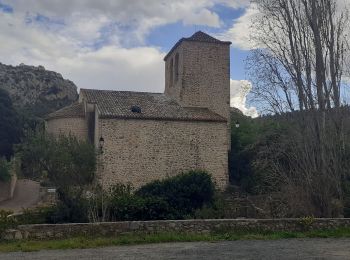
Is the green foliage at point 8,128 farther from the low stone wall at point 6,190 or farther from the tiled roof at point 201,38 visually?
the tiled roof at point 201,38

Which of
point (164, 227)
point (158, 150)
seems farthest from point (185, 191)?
point (164, 227)

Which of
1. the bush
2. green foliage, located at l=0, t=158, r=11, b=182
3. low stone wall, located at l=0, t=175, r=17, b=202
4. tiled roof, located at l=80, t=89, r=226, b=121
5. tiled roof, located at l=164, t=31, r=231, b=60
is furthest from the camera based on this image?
tiled roof, located at l=164, t=31, r=231, b=60

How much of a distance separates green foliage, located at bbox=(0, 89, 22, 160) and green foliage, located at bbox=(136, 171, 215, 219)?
1855 cm

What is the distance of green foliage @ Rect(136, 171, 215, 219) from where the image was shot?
792 inches

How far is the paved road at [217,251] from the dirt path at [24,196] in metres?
13.7

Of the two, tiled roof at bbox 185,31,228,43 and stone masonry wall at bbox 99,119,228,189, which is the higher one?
tiled roof at bbox 185,31,228,43

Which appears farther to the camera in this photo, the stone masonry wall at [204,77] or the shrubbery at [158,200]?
the stone masonry wall at [204,77]

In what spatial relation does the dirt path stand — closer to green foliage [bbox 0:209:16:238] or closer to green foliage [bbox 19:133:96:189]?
green foliage [bbox 19:133:96:189]

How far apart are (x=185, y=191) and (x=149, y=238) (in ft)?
30.0

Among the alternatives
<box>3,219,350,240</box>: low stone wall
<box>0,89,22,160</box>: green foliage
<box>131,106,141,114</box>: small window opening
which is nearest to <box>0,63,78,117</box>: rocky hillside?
<box>0,89,22,160</box>: green foliage

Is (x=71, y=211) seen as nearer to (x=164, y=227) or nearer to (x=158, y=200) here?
(x=158, y=200)

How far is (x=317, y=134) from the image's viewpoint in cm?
1606

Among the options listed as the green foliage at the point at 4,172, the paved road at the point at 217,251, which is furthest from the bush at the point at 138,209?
the green foliage at the point at 4,172

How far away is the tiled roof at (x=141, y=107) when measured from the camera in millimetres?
23766
